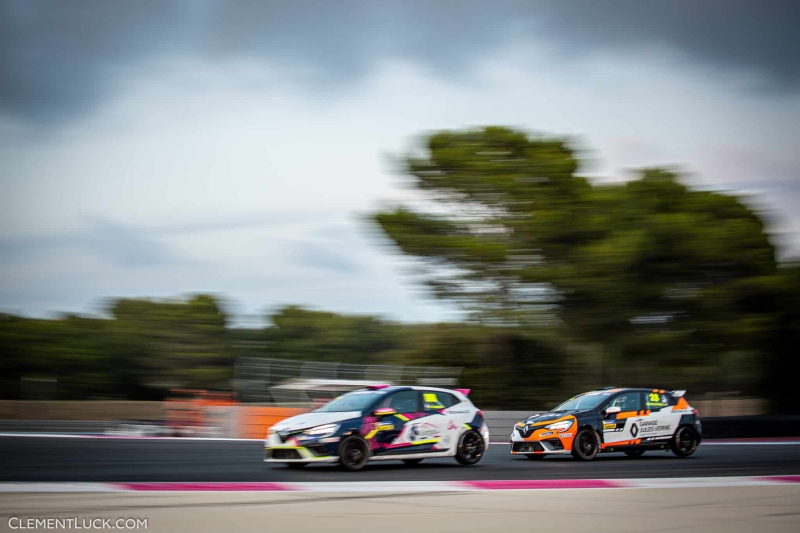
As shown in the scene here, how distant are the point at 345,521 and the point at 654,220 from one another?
28.5m

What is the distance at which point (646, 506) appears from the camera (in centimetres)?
996

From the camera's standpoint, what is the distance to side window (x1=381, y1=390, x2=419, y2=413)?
14.9m

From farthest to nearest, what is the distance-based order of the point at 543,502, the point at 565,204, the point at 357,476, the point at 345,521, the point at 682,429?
the point at 565,204 → the point at 682,429 → the point at 357,476 → the point at 543,502 → the point at 345,521

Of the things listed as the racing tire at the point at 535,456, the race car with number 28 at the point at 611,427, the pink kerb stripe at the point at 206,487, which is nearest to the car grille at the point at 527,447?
the race car with number 28 at the point at 611,427

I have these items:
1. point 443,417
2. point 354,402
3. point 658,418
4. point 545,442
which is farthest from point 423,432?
point 658,418

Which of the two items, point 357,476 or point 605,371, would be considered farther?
point 605,371

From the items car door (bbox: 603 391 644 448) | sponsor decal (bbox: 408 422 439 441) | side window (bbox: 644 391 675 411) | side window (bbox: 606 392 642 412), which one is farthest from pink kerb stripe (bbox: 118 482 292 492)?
side window (bbox: 644 391 675 411)

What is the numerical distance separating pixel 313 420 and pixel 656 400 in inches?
296

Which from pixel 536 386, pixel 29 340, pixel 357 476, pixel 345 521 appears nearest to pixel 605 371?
pixel 536 386

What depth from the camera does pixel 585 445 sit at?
17.1 metres

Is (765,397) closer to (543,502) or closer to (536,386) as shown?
(536,386)

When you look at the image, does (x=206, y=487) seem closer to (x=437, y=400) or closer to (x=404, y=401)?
(x=404, y=401)

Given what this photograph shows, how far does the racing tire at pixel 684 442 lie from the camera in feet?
60.0

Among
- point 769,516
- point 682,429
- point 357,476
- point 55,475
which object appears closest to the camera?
point 769,516
